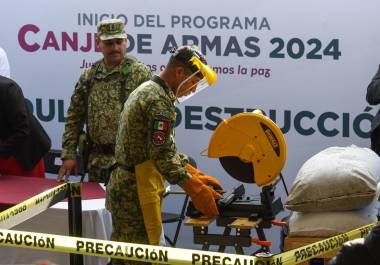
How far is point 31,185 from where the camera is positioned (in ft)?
16.8

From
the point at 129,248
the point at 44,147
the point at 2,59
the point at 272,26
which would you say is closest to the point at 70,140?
the point at 44,147

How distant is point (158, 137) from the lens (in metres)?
4.23

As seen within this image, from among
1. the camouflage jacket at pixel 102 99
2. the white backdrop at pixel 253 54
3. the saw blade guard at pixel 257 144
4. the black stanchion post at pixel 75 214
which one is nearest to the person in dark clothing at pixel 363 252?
the saw blade guard at pixel 257 144

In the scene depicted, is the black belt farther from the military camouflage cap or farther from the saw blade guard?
the saw blade guard

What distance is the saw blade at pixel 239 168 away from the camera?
4.24 m

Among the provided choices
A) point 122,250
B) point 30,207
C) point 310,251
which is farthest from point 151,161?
point 310,251

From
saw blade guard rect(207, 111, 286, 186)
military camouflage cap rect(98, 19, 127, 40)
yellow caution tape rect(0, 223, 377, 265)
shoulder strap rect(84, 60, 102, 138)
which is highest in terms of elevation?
military camouflage cap rect(98, 19, 127, 40)

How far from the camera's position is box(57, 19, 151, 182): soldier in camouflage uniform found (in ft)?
17.3

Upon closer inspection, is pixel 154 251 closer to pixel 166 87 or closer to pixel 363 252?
pixel 363 252

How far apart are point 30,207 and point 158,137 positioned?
64 cm

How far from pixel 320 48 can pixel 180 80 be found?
5.06ft

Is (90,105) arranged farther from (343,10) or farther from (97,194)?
(343,10)

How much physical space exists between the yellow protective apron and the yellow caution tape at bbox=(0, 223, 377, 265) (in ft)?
2.97

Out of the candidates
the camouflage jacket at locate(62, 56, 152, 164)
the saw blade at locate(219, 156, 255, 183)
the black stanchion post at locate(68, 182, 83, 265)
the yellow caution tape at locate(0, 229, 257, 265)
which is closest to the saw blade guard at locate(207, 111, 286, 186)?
the saw blade at locate(219, 156, 255, 183)
